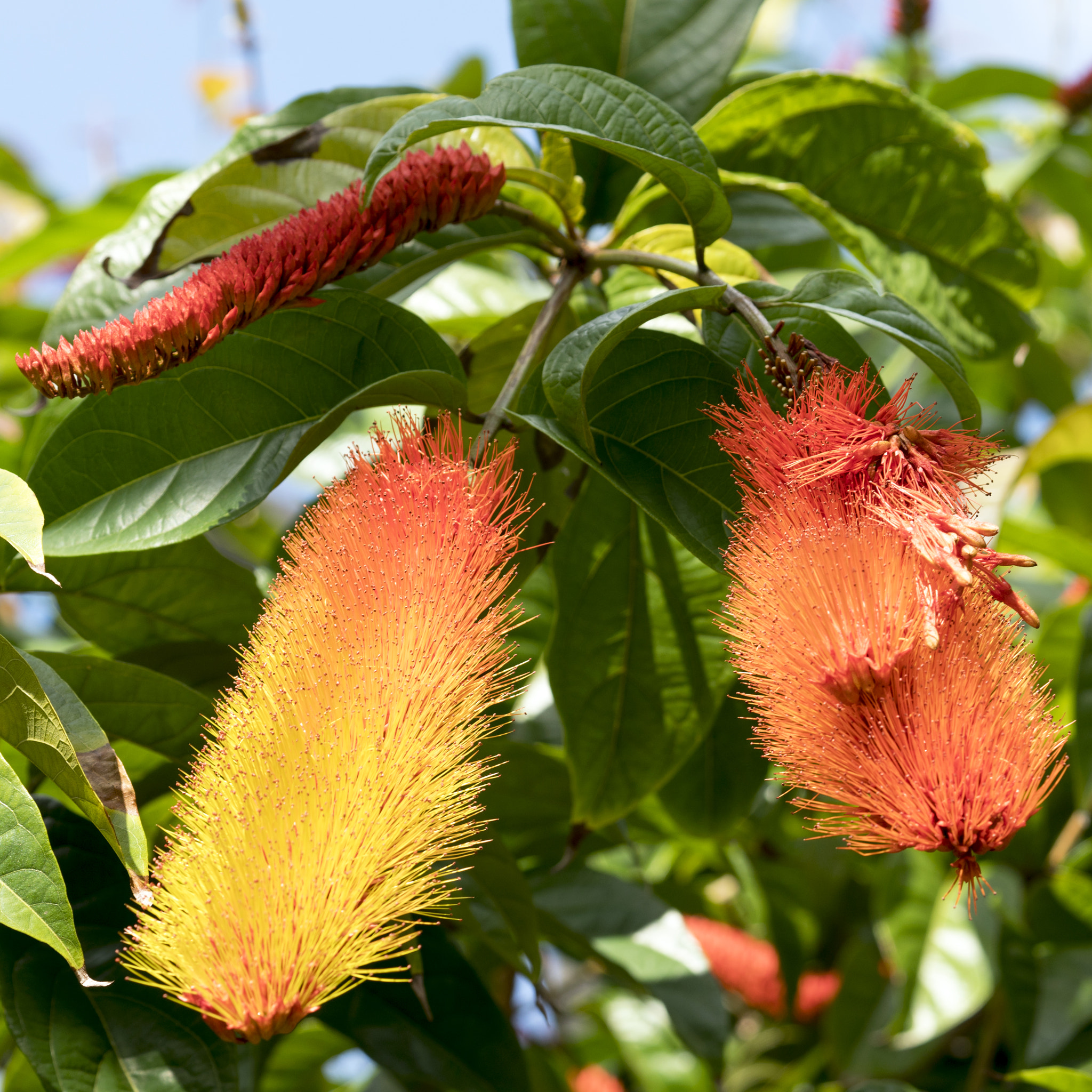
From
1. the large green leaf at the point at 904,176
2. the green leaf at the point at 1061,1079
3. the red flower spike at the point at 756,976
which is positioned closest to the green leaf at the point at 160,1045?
the green leaf at the point at 1061,1079

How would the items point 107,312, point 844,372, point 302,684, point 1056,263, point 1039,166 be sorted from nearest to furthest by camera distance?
1. point 302,684
2. point 844,372
3. point 107,312
4. point 1039,166
5. point 1056,263

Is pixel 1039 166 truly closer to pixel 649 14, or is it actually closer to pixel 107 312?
pixel 649 14

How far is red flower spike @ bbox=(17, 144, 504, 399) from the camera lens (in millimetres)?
543

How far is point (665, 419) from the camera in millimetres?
680

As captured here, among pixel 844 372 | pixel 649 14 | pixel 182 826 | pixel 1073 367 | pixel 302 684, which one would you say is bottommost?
pixel 1073 367

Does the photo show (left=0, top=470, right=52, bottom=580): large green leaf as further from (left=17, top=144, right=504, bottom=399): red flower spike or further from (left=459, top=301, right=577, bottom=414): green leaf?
(left=459, top=301, right=577, bottom=414): green leaf

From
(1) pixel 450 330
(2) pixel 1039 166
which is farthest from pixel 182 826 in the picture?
(2) pixel 1039 166

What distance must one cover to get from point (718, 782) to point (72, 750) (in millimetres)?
690

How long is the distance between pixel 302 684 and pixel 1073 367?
2596 mm

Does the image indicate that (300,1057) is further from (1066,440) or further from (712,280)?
(1066,440)

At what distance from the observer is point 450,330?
1.25 meters

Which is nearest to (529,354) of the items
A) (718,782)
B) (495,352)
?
(495,352)

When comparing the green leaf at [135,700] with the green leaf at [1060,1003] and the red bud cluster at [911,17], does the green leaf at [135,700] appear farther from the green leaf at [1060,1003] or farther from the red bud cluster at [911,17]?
the red bud cluster at [911,17]

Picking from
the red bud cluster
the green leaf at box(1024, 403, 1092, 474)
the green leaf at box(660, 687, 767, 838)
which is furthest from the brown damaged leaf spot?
the red bud cluster
